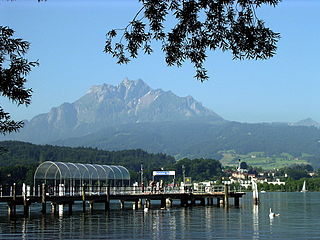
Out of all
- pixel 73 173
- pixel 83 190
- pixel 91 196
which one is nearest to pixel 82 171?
pixel 73 173

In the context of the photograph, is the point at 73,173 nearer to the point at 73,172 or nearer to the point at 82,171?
the point at 73,172

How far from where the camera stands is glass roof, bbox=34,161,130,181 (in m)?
78.1

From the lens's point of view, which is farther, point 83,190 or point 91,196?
point 91,196

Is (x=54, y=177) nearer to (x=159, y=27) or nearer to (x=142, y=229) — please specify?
(x=142, y=229)

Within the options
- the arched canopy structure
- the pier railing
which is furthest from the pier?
the arched canopy structure

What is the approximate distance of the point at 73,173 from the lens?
265 feet

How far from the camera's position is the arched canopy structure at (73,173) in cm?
7812

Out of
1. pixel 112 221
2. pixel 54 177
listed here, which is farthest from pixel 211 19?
pixel 54 177

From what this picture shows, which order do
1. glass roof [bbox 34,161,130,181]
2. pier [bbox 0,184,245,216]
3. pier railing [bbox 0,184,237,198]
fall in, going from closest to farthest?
pier [bbox 0,184,245,216]
pier railing [bbox 0,184,237,198]
glass roof [bbox 34,161,130,181]

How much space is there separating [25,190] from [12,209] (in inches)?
121

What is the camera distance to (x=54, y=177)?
7862 cm

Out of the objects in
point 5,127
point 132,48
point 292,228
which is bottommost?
point 292,228

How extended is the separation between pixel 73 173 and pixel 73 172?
0.44 ft

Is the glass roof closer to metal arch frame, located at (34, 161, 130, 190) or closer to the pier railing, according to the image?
metal arch frame, located at (34, 161, 130, 190)
